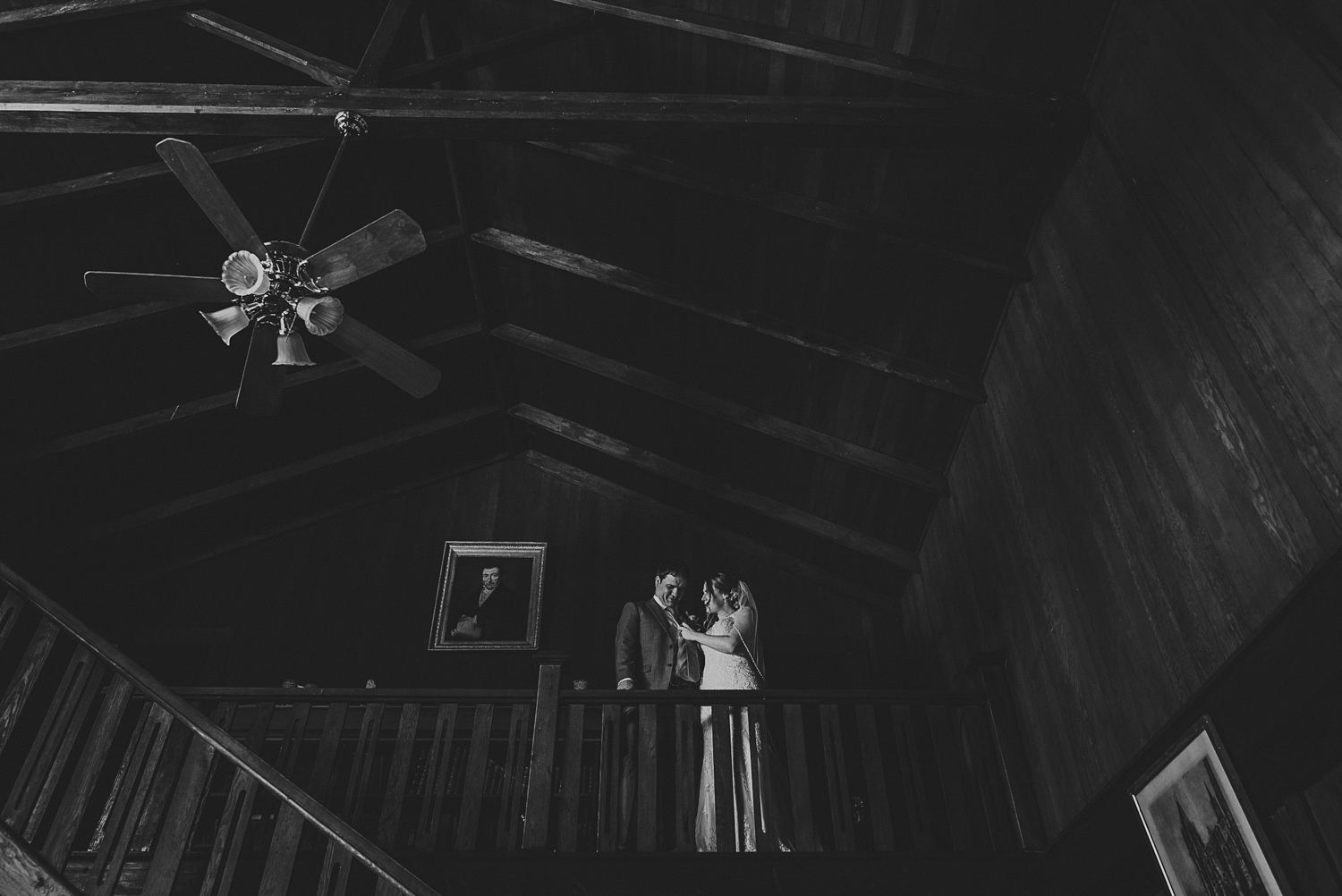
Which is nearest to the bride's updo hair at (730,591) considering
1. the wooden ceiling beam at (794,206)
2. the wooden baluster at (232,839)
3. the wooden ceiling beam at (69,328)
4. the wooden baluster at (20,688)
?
the wooden ceiling beam at (794,206)

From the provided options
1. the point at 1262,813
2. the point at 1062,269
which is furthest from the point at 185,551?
the point at 1262,813

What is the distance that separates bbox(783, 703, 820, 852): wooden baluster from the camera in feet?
15.9

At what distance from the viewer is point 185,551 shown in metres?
8.20

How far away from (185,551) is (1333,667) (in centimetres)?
839

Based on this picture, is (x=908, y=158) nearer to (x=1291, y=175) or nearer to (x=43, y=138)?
(x=1291, y=175)

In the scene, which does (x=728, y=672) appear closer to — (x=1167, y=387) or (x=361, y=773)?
(x=361, y=773)

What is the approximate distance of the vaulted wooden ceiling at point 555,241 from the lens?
14.9 feet

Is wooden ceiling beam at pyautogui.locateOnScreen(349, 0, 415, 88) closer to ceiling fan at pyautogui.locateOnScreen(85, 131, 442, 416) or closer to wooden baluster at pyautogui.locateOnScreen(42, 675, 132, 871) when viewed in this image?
ceiling fan at pyautogui.locateOnScreen(85, 131, 442, 416)

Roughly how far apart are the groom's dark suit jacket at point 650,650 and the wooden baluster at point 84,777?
9.01ft

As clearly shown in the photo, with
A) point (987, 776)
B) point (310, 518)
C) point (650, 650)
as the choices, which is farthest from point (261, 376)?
point (310, 518)

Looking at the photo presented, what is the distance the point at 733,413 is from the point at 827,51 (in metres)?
3.16

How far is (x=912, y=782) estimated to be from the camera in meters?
5.35

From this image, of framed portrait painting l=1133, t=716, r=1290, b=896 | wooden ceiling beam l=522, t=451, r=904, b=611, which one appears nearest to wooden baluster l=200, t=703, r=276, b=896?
framed portrait painting l=1133, t=716, r=1290, b=896

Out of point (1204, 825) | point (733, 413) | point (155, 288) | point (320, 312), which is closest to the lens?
point (1204, 825)
